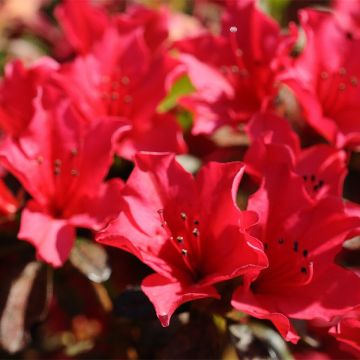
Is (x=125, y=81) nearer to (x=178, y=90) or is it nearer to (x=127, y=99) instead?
(x=127, y=99)

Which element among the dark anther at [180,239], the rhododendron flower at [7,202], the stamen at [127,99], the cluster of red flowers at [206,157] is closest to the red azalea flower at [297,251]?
the cluster of red flowers at [206,157]

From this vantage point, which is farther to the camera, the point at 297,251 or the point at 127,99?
the point at 127,99

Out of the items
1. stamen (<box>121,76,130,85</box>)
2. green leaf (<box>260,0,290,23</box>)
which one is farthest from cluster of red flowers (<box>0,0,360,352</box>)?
green leaf (<box>260,0,290,23</box>)

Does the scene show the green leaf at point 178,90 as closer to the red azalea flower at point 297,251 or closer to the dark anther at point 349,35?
the dark anther at point 349,35

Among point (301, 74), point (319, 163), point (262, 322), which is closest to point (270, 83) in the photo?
point (301, 74)

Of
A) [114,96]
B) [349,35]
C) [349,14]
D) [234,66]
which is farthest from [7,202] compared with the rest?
[349,14]

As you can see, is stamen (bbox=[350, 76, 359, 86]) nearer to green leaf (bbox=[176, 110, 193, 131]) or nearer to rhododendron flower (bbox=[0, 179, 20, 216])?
green leaf (bbox=[176, 110, 193, 131])

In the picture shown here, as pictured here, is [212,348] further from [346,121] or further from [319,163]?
[346,121]

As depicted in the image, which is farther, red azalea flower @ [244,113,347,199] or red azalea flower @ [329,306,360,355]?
red azalea flower @ [244,113,347,199]
